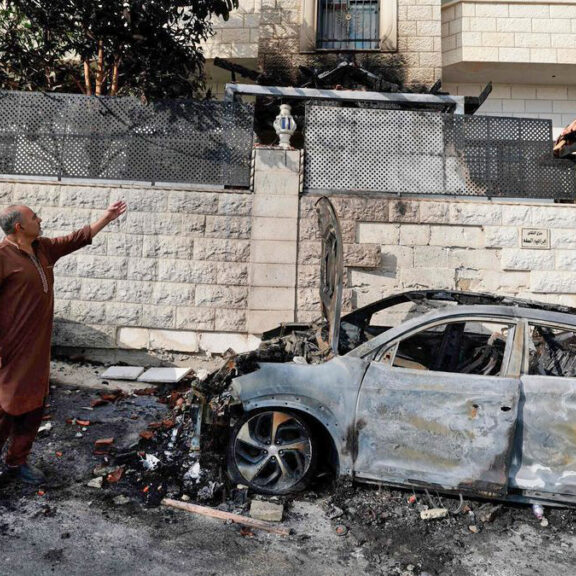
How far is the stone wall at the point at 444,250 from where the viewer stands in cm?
661

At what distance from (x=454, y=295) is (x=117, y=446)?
3.31 metres

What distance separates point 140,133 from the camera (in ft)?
22.5

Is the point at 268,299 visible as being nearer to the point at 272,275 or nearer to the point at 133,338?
the point at 272,275

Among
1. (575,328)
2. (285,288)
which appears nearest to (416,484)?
(575,328)

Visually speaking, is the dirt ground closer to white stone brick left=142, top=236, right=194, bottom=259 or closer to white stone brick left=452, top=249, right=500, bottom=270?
white stone brick left=142, top=236, right=194, bottom=259

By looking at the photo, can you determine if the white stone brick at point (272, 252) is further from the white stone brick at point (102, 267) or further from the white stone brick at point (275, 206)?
the white stone brick at point (102, 267)

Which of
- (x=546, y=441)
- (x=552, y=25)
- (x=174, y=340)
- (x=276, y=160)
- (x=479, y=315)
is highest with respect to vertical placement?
(x=552, y=25)

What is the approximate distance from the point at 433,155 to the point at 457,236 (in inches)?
49.7

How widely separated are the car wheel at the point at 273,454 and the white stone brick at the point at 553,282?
15.4ft

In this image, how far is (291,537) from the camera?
120 inches

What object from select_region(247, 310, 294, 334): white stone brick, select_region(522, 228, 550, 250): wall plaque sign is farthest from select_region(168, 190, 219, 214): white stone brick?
select_region(522, 228, 550, 250): wall plaque sign

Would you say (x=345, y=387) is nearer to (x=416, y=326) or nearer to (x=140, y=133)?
(x=416, y=326)

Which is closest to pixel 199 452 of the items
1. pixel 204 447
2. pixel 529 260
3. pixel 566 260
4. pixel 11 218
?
pixel 204 447

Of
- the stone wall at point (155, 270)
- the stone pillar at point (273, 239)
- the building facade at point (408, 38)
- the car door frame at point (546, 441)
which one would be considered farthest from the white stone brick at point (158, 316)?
the building facade at point (408, 38)
